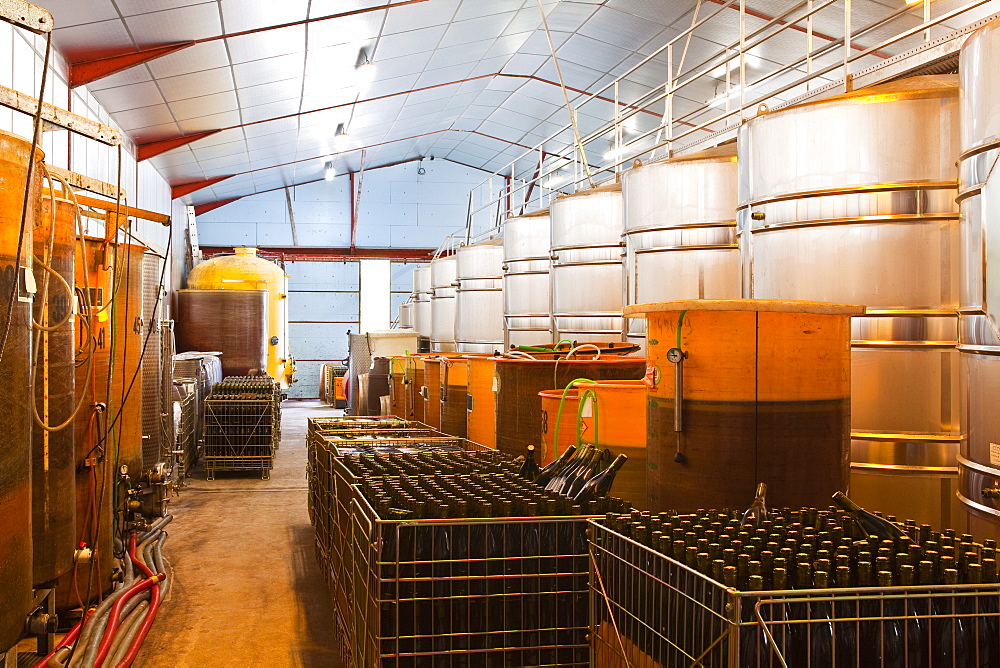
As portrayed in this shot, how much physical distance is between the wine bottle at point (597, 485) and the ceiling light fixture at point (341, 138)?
16.9m

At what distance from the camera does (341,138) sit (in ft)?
70.0

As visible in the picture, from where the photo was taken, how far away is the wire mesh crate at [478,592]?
3516 mm

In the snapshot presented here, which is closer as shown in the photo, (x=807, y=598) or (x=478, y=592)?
(x=807, y=598)

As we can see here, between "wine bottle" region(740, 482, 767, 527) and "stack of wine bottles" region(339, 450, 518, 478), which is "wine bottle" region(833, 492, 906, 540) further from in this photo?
"stack of wine bottles" region(339, 450, 518, 478)

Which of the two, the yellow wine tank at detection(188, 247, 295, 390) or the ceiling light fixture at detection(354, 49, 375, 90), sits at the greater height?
the ceiling light fixture at detection(354, 49, 375, 90)

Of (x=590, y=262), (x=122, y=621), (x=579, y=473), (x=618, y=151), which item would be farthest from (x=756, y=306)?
(x=618, y=151)

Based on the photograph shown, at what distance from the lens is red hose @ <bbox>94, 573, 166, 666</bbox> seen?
211 inches

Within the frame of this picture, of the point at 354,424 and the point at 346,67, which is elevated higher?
the point at 346,67

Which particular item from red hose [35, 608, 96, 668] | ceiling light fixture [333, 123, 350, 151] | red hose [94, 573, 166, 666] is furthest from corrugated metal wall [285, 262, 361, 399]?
red hose [35, 608, 96, 668]

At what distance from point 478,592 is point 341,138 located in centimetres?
1892

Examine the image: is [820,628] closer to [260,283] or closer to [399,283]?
[260,283]

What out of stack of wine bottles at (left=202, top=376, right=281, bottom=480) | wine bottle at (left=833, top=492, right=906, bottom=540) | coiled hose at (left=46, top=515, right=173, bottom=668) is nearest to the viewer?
wine bottle at (left=833, top=492, right=906, bottom=540)

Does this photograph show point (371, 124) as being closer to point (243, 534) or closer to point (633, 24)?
point (633, 24)

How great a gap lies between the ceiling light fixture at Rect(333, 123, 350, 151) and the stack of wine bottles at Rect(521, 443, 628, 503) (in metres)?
16.5
